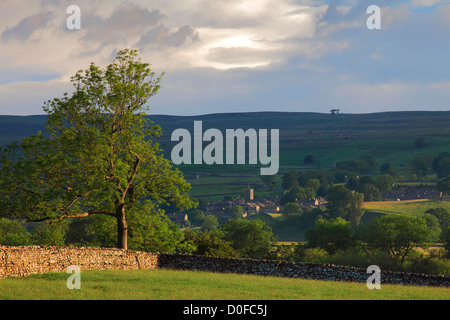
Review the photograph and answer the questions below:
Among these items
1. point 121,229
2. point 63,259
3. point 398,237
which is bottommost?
point 398,237

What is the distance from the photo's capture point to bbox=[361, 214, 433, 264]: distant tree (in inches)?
3391

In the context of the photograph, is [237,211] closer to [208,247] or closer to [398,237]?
[398,237]

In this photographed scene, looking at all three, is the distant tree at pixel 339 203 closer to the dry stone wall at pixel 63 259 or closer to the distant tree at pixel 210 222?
the distant tree at pixel 210 222

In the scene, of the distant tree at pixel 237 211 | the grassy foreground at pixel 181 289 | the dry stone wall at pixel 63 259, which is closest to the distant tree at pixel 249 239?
the dry stone wall at pixel 63 259

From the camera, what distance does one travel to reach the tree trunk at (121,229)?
1455 inches

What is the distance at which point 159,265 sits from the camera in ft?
108

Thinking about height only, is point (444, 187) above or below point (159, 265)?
below

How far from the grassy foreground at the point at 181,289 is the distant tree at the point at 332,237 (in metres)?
66.8

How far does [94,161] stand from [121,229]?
219 inches

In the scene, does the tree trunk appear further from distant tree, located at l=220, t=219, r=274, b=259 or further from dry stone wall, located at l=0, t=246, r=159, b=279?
distant tree, located at l=220, t=219, r=274, b=259

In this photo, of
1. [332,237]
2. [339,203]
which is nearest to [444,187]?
[339,203]

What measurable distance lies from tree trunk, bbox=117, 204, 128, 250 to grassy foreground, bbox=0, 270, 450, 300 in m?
9.94

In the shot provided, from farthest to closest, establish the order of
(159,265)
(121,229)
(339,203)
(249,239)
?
(339,203) → (249,239) → (121,229) → (159,265)
